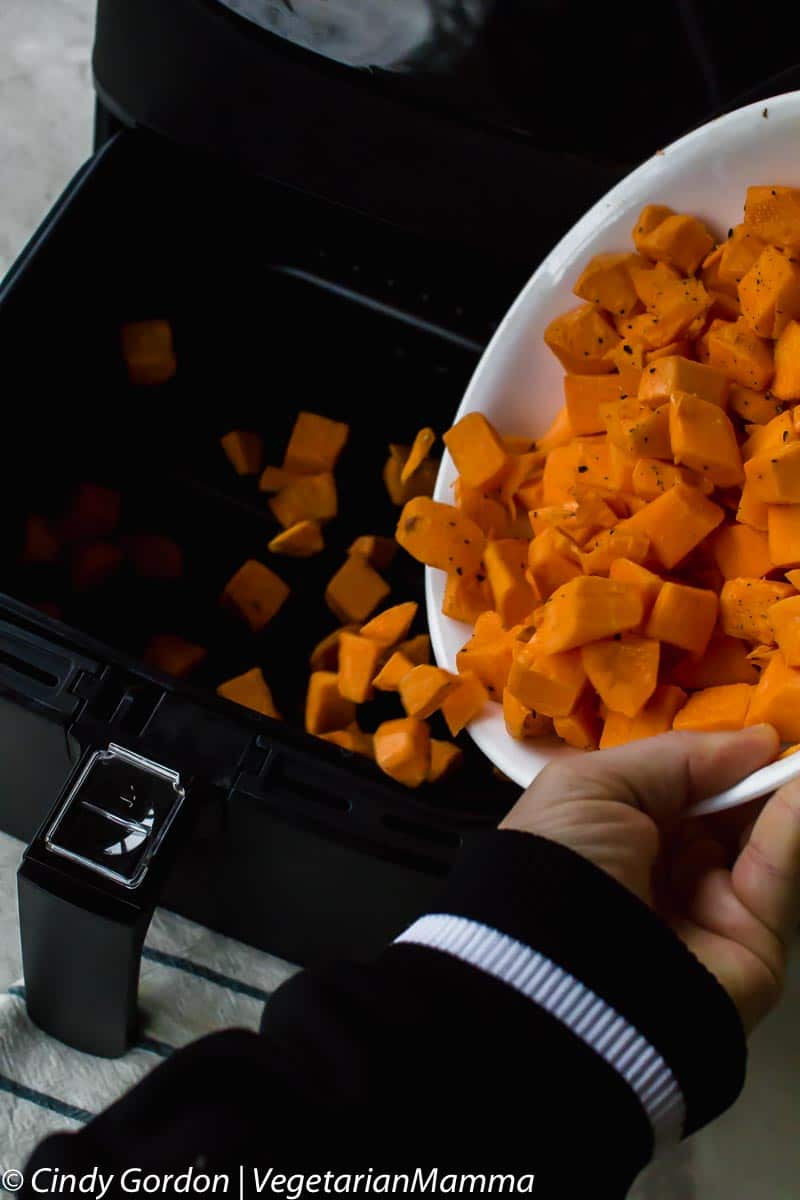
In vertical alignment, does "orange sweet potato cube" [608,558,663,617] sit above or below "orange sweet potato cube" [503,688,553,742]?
above

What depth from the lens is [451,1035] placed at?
460mm

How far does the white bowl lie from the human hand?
101 millimetres

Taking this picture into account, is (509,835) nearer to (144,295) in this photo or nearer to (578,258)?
(578,258)

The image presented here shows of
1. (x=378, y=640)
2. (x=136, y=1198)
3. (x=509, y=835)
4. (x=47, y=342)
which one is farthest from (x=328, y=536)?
(x=136, y=1198)

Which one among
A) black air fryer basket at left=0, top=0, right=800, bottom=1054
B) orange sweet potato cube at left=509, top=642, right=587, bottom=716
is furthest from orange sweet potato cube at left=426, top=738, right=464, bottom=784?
orange sweet potato cube at left=509, top=642, right=587, bottom=716

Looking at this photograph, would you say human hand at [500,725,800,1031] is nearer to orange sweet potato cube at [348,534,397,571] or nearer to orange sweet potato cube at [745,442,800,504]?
orange sweet potato cube at [745,442,800,504]

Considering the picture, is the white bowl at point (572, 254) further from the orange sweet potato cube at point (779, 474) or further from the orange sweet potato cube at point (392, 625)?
the orange sweet potato cube at point (779, 474)

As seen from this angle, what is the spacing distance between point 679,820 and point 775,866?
6 cm

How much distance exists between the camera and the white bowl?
65cm

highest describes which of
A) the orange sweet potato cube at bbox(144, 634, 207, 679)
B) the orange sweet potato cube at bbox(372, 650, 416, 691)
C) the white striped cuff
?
the white striped cuff

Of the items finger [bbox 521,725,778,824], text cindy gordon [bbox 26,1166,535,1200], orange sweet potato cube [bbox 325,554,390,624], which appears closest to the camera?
text cindy gordon [bbox 26,1166,535,1200]

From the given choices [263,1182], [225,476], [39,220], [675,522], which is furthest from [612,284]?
[39,220]

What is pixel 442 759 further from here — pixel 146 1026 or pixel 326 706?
pixel 146 1026

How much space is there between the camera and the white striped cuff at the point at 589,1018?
1.54 ft
